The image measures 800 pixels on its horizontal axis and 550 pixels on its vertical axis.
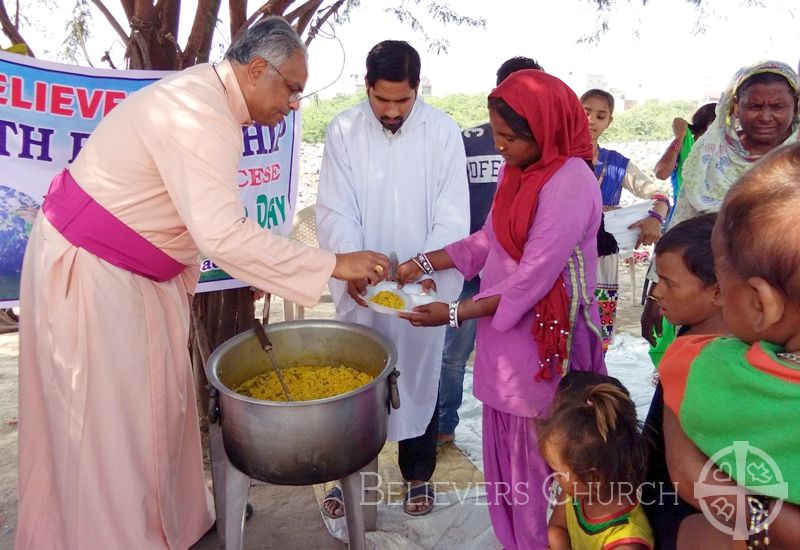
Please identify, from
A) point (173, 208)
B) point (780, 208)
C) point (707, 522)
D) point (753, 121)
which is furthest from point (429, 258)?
point (780, 208)

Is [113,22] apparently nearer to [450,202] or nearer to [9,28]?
[9,28]

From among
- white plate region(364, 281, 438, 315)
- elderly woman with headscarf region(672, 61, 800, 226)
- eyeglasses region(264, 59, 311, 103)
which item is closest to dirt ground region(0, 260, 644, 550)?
white plate region(364, 281, 438, 315)

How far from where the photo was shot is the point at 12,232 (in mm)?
3182

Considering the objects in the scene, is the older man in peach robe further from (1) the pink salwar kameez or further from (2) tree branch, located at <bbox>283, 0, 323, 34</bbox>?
(2) tree branch, located at <bbox>283, 0, 323, 34</bbox>

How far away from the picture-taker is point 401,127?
311cm

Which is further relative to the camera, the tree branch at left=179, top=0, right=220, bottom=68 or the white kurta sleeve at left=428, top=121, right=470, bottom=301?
the tree branch at left=179, top=0, right=220, bottom=68

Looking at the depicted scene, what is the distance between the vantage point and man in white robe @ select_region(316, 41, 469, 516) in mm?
3115

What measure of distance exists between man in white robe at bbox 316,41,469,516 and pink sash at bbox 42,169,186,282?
101 centimetres

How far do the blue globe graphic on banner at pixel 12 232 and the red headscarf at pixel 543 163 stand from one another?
2.28 metres

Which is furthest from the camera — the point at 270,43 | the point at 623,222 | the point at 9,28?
the point at 623,222

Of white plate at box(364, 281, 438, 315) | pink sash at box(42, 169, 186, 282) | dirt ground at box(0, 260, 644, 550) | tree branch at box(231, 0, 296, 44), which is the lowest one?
dirt ground at box(0, 260, 644, 550)

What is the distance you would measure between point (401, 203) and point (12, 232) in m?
1.98

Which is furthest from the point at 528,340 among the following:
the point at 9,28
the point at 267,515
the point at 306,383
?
the point at 9,28

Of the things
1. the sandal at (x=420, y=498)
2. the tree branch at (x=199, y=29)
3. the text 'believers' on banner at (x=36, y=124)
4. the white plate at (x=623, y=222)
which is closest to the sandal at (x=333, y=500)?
the sandal at (x=420, y=498)
